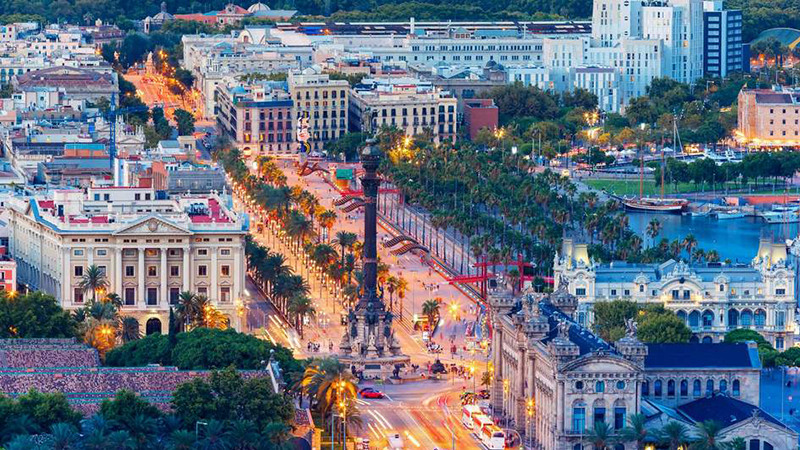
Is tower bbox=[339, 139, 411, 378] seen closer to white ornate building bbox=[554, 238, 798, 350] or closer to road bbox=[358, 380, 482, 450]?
road bbox=[358, 380, 482, 450]

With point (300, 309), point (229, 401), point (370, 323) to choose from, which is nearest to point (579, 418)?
point (229, 401)

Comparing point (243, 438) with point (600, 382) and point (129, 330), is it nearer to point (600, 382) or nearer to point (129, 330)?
point (600, 382)

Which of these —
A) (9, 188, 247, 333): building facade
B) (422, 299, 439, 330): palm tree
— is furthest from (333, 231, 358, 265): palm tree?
(422, 299, 439, 330): palm tree

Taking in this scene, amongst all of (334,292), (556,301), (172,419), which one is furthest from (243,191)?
(172,419)

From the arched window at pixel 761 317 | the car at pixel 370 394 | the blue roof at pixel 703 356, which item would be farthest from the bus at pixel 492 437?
the arched window at pixel 761 317

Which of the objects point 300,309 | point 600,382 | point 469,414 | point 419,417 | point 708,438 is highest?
point 600,382
